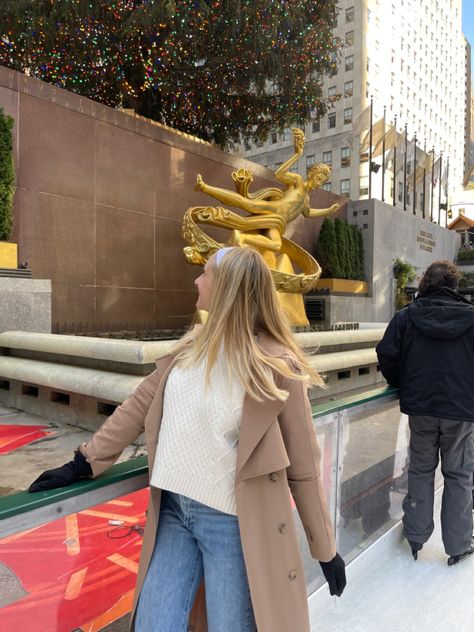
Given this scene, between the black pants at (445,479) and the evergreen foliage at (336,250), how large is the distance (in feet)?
45.6

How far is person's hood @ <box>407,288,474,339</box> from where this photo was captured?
2.95 m

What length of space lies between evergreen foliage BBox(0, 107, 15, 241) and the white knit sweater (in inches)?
304

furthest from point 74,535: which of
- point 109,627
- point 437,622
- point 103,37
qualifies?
point 103,37

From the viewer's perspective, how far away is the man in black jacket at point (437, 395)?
117 inches

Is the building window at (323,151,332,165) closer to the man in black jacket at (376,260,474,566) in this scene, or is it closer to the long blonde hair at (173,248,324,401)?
the man in black jacket at (376,260,474,566)

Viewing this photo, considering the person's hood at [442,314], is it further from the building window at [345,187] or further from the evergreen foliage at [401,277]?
the building window at [345,187]

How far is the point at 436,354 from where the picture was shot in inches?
119

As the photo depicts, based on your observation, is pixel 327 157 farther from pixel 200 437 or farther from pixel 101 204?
pixel 200 437

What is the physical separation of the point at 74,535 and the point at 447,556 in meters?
2.63

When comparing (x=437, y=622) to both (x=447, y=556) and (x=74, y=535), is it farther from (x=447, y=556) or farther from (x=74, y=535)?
(x=74, y=535)

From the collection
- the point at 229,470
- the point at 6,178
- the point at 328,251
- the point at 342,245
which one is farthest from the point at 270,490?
the point at 342,245

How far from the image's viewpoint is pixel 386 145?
1026 inches

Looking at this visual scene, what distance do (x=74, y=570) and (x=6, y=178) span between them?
800 centimetres

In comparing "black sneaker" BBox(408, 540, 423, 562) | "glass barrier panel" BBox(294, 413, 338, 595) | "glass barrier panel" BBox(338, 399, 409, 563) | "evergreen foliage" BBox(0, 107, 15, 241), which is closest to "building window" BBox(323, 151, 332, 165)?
"evergreen foliage" BBox(0, 107, 15, 241)
